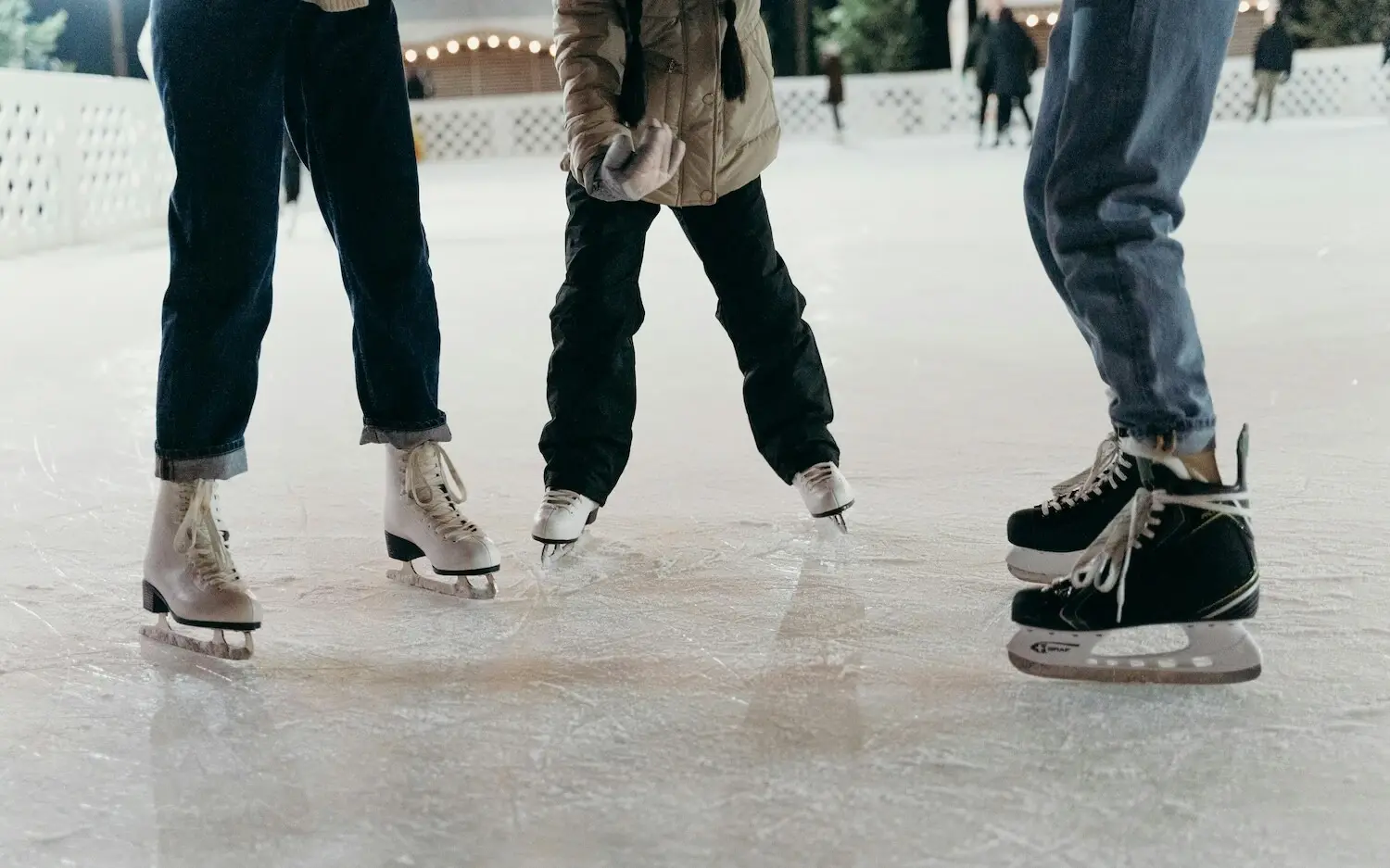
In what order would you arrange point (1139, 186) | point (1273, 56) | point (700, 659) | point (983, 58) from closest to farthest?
point (1139, 186)
point (700, 659)
point (983, 58)
point (1273, 56)

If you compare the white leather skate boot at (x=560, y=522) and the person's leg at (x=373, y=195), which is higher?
the person's leg at (x=373, y=195)

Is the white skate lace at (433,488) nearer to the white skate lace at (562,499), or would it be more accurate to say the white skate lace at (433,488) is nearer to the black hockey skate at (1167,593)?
the white skate lace at (562,499)

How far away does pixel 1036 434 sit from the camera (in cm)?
199

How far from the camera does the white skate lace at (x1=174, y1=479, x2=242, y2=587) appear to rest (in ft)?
4.19

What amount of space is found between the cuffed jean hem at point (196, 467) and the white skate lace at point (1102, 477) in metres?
0.80

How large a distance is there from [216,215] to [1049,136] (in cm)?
77

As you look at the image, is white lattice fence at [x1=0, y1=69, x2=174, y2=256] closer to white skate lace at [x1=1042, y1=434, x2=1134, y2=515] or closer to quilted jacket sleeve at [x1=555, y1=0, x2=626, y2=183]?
quilted jacket sleeve at [x1=555, y1=0, x2=626, y2=183]

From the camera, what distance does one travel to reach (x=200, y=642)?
1.27m

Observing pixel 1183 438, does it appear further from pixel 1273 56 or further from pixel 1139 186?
pixel 1273 56

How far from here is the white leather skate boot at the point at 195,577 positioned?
4.09ft

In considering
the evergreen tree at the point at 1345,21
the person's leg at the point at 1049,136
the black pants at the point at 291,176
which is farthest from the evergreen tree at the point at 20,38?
the evergreen tree at the point at 1345,21

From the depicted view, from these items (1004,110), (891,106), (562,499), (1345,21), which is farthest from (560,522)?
(1345,21)

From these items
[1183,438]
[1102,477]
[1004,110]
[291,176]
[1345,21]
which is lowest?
[1004,110]

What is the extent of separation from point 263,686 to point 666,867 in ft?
1.63
